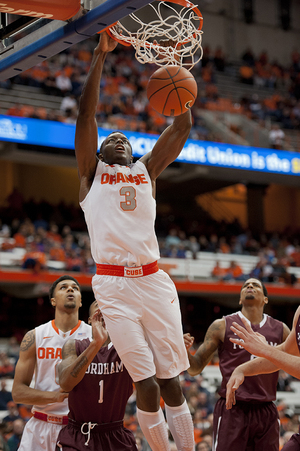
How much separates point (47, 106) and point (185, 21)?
1298cm

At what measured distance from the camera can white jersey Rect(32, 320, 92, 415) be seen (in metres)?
5.39

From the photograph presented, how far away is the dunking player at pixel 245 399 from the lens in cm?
549

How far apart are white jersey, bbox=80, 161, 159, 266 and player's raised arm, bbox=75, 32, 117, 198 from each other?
0.13 m

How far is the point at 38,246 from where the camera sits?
14617mm

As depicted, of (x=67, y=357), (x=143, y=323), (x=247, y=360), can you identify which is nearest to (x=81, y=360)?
(x=67, y=357)

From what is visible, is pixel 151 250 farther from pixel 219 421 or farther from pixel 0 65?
pixel 219 421

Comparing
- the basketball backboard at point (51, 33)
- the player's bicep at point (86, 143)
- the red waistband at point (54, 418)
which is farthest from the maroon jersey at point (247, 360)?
the basketball backboard at point (51, 33)

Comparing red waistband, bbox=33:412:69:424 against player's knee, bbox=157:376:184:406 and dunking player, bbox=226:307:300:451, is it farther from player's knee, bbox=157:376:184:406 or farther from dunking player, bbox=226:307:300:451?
dunking player, bbox=226:307:300:451

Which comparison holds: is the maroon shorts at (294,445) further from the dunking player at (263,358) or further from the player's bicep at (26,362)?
the player's bicep at (26,362)

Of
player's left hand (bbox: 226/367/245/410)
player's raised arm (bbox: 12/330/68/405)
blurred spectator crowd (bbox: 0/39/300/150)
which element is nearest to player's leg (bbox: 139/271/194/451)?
player's left hand (bbox: 226/367/245/410)

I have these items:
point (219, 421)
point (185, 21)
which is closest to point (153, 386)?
point (219, 421)

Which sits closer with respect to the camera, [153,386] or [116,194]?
[153,386]

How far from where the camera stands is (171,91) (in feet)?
14.5

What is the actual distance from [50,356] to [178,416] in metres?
1.85
